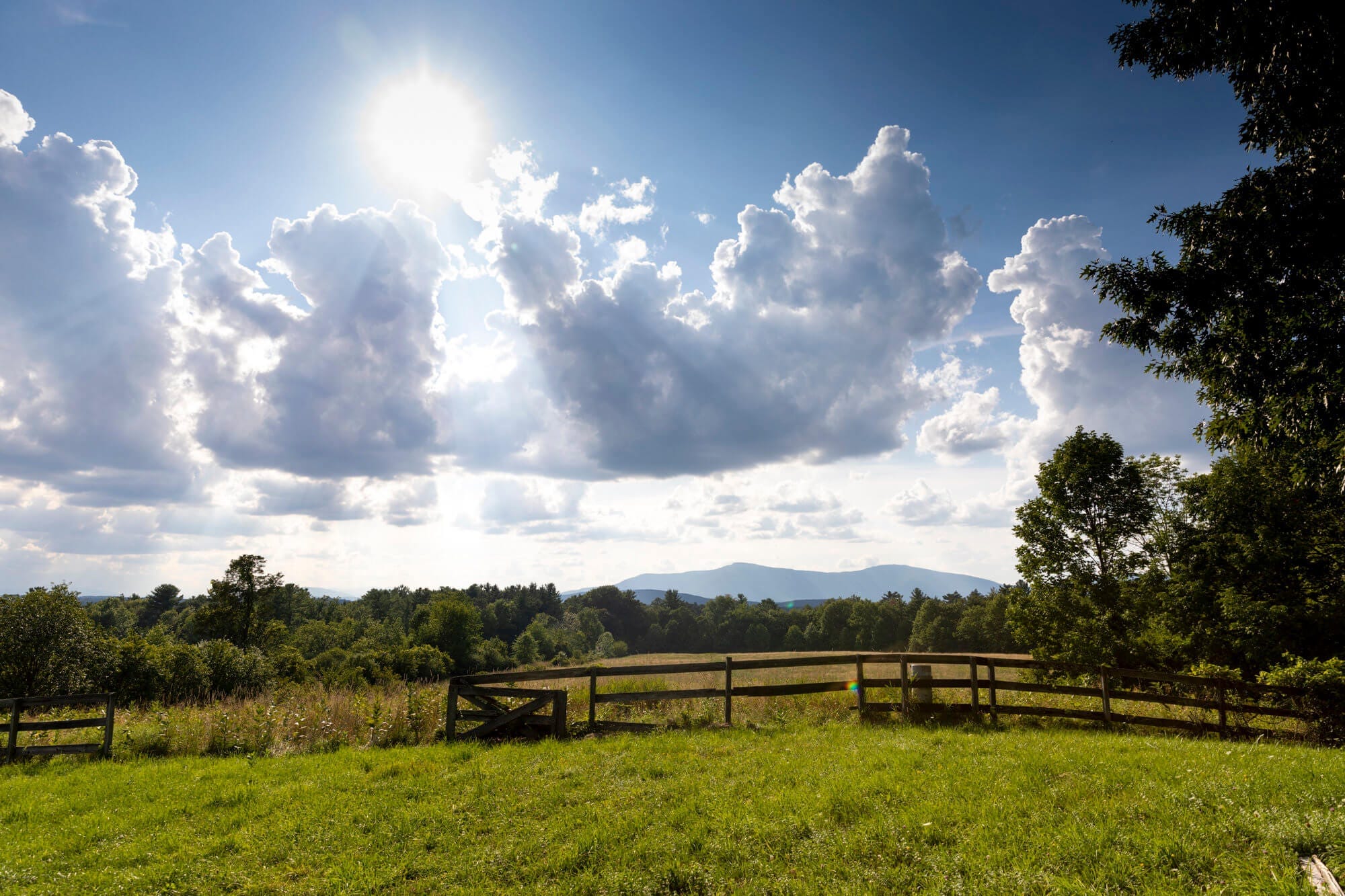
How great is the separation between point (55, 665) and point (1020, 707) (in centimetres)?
4776

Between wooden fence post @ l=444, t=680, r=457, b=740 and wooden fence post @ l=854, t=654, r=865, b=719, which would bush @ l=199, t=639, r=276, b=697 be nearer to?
wooden fence post @ l=444, t=680, r=457, b=740

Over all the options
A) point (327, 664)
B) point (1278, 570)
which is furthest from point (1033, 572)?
point (327, 664)

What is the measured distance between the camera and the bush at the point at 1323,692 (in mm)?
11445

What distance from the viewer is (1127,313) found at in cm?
1224

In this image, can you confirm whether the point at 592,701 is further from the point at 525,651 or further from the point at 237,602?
Result: the point at 525,651

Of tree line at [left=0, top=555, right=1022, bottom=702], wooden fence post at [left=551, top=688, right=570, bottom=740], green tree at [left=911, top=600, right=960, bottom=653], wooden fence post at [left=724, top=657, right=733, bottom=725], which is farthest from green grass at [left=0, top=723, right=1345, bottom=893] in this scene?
green tree at [left=911, top=600, right=960, bottom=653]

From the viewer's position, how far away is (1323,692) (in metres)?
12.1

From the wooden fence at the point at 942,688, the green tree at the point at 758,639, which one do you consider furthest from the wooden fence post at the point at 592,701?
the green tree at the point at 758,639

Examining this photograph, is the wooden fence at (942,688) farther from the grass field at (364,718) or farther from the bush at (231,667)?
the bush at (231,667)

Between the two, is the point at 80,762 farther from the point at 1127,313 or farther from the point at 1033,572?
the point at 1033,572

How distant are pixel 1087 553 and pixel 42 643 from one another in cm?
5453

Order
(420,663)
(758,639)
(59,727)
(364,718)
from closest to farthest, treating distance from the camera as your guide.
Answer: (59,727) < (364,718) < (420,663) < (758,639)

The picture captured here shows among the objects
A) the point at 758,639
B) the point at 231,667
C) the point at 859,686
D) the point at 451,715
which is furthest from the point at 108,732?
the point at 758,639

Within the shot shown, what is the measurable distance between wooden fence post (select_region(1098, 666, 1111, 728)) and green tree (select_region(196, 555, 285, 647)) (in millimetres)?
64892
